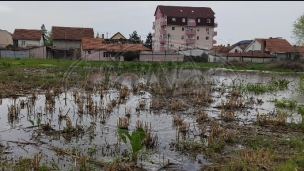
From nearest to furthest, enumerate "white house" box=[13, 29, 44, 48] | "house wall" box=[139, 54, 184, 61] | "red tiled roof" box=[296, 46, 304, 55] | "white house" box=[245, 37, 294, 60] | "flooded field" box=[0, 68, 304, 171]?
"flooded field" box=[0, 68, 304, 171], "house wall" box=[139, 54, 184, 61], "red tiled roof" box=[296, 46, 304, 55], "white house" box=[245, 37, 294, 60], "white house" box=[13, 29, 44, 48]

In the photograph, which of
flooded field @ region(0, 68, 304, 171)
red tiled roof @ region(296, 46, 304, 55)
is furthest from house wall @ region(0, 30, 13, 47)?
red tiled roof @ region(296, 46, 304, 55)

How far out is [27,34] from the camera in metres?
56.1

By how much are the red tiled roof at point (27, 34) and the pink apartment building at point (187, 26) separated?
24.1 m

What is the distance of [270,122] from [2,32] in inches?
2247

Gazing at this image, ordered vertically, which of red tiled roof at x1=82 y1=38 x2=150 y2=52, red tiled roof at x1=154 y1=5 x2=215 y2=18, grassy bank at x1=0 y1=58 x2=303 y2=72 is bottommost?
grassy bank at x1=0 y1=58 x2=303 y2=72

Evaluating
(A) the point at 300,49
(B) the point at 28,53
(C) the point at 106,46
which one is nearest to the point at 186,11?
(A) the point at 300,49

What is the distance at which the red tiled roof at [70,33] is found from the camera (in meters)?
54.4

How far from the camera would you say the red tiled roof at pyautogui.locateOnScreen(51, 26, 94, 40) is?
178 ft

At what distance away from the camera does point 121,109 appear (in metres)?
10.8

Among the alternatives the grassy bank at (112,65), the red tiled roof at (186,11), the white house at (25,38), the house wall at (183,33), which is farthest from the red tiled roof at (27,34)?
the red tiled roof at (186,11)

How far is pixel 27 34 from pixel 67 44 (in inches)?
325

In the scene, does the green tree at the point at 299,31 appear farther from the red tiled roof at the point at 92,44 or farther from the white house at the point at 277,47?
the red tiled roof at the point at 92,44

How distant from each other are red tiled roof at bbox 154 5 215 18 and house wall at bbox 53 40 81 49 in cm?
2140

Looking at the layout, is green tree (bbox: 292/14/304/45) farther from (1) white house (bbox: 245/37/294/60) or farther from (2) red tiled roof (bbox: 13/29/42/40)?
(2) red tiled roof (bbox: 13/29/42/40)
